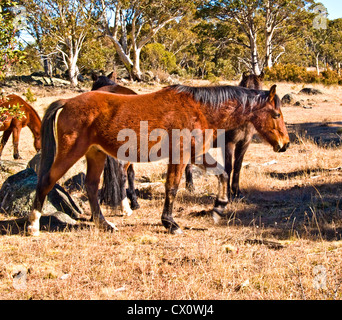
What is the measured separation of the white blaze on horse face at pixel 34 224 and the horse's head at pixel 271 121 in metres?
3.26

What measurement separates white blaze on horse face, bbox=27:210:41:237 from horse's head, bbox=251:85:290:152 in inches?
128

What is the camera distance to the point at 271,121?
5688 millimetres

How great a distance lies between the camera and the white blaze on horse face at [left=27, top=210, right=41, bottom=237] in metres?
5.11

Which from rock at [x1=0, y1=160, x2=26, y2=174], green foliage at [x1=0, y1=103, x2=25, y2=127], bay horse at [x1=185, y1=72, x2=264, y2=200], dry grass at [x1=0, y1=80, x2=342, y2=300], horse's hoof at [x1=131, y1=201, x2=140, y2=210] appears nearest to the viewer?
dry grass at [x1=0, y1=80, x2=342, y2=300]

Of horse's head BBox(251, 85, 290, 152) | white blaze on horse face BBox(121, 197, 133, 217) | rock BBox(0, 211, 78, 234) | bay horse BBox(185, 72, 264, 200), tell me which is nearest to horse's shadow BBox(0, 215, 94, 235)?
rock BBox(0, 211, 78, 234)

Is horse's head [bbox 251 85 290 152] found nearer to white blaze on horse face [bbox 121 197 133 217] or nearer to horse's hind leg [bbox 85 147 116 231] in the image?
horse's hind leg [bbox 85 147 116 231]

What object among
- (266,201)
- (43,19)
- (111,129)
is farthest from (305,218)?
(43,19)

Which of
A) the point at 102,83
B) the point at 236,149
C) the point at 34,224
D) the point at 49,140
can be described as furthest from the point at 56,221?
the point at 236,149

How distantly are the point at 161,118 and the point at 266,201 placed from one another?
106 inches

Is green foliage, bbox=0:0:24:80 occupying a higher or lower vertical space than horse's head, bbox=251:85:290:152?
higher

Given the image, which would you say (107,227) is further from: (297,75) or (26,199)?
(297,75)

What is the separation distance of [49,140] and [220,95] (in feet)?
7.79

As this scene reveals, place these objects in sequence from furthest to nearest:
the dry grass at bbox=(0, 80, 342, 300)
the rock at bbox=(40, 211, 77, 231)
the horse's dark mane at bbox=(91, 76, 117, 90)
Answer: the horse's dark mane at bbox=(91, 76, 117, 90)
the rock at bbox=(40, 211, 77, 231)
the dry grass at bbox=(0, 80, 342, 300)
